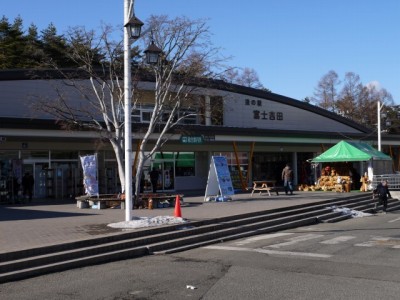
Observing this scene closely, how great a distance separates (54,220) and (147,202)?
5.65 m

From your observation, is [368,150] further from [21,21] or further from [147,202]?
[21,21]

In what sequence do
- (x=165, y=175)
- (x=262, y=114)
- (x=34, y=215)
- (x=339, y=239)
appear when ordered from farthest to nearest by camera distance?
(x=262, y=114), (x=165, y=175), (x=34, y=215), (x=339, y=239)

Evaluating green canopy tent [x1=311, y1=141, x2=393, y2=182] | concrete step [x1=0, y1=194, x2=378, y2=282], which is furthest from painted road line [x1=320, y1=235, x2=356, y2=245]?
green canopy tent [x1=311, y1=141, x2=393, y2=182]

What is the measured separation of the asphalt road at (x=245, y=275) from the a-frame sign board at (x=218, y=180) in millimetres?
10590

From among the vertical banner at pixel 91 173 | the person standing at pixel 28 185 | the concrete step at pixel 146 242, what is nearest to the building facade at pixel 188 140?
the person standing at pixel 28 185

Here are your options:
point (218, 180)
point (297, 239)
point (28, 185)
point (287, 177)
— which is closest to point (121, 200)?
point (218, 180)

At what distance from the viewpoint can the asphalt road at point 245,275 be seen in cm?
784

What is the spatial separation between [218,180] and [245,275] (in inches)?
587

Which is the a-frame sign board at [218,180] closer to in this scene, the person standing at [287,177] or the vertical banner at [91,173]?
the person standing at [287,177]

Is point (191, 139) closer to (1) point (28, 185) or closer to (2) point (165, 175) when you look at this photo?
(2) point (165, 175)

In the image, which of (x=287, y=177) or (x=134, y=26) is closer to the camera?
(x=134, y=26)

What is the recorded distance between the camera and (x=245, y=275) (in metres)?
9.16

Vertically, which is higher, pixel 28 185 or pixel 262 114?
pixel 262 114

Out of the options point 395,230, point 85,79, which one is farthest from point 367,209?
point 85,79
